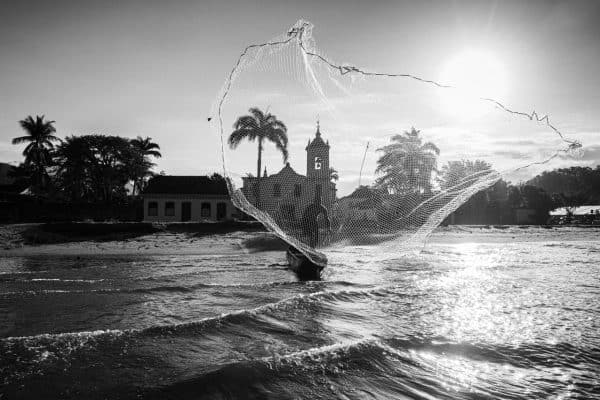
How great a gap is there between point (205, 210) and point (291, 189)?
35.0 metres

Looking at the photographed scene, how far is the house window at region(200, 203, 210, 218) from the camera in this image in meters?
42.6

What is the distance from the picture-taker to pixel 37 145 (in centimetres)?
4609

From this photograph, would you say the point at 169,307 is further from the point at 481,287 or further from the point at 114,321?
the point at 481,287

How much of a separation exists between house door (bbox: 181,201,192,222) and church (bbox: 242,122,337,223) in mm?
35263

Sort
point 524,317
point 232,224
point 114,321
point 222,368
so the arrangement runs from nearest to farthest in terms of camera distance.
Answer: point 222,368, point 114,321, point 524,317, point 232,224

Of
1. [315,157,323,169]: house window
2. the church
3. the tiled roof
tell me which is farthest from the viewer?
the tiled roof

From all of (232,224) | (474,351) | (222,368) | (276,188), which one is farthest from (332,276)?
(232,224)

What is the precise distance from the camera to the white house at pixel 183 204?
42.3 meters

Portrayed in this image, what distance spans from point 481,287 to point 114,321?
8.38 metres

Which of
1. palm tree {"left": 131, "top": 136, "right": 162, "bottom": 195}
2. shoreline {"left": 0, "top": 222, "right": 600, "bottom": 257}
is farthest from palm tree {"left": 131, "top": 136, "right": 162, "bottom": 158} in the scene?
shoreline {"left": 0, "top": 222, "right": 600, "bottom": 257}

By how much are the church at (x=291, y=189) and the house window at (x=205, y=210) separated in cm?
3453

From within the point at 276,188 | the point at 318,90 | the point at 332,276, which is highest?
the point at 318,90

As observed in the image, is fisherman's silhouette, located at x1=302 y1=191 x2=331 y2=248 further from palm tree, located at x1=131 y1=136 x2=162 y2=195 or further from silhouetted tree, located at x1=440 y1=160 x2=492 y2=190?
palm tree, located at x1=131 y1=136 x2=162 y2=195

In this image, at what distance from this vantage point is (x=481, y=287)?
9523mm
